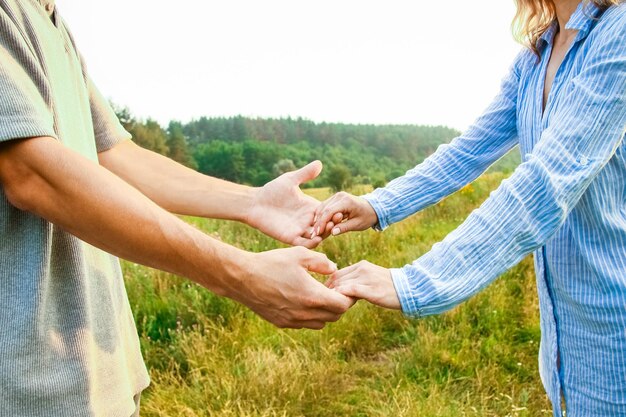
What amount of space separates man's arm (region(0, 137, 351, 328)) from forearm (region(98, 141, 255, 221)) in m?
0.64

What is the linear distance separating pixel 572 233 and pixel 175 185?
1.32 meters

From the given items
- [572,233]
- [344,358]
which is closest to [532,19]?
[572,233]

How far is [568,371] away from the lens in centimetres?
173

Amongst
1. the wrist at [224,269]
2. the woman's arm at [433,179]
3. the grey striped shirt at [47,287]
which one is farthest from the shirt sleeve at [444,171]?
the grey striped shirt at [47,287]

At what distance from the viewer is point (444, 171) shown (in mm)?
2146

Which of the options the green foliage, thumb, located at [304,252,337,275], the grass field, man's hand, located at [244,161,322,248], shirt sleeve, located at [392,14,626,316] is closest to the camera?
shirt sleeve, located at [392,14,626,316]

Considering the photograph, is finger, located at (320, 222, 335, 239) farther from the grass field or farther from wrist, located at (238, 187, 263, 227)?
the grass field

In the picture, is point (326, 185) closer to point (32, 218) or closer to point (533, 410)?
point (533, 410)

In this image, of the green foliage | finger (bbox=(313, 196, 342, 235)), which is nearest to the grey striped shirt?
finger (bbox=(313, 196, 342, 235))

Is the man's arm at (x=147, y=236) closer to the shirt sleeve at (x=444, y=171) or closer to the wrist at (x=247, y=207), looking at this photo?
the shirt sleeve at (x=444, y=171)

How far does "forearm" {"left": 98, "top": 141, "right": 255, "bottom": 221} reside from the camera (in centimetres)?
208

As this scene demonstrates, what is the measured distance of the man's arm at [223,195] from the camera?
2.13m

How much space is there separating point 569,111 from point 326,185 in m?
8.97

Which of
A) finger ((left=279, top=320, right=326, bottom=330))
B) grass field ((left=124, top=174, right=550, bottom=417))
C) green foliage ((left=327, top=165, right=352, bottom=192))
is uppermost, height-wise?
finger ((left=279, top=320, right=326, bottom=330))
